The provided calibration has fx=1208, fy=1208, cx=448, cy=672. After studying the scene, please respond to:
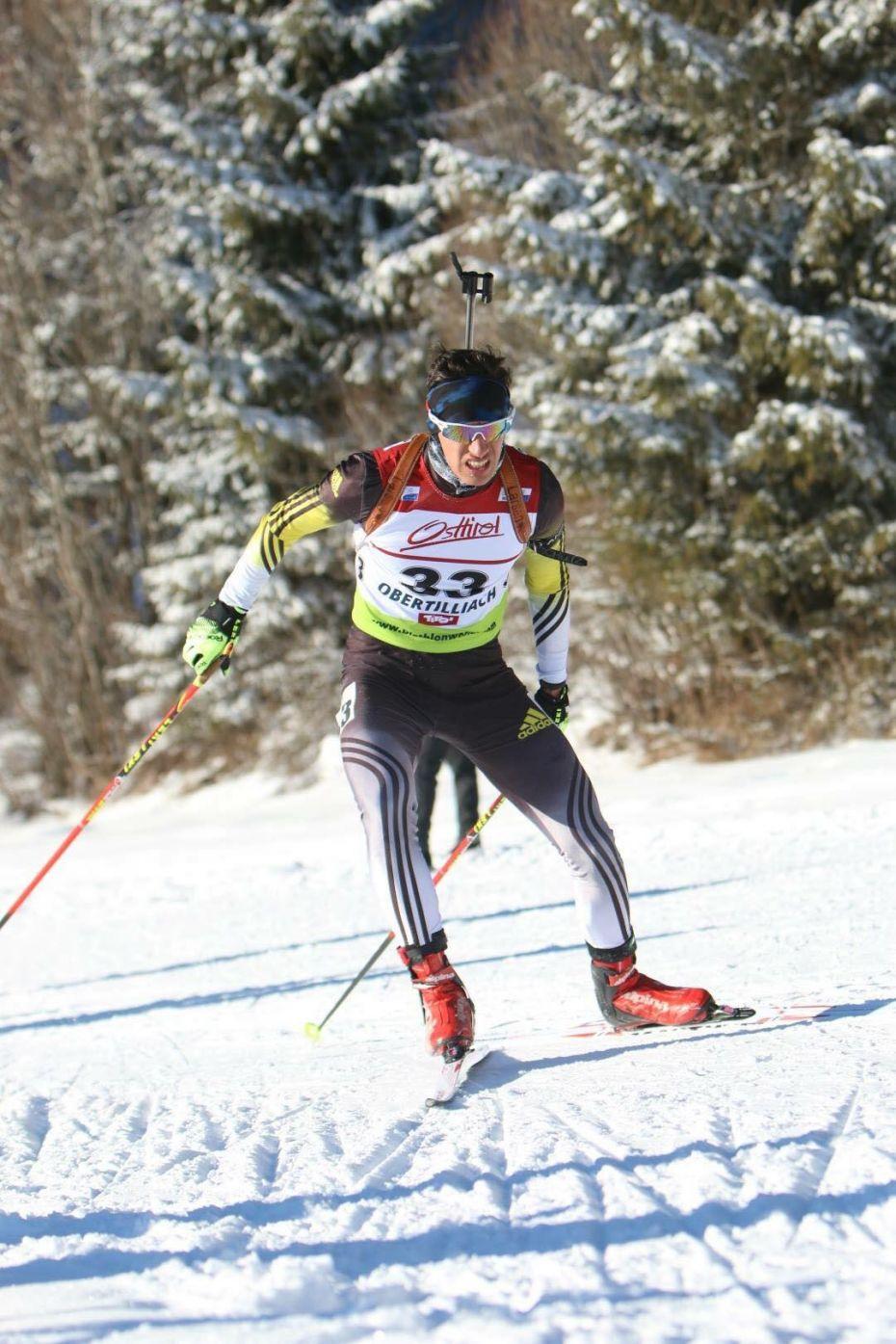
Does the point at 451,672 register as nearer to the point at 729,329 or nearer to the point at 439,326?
the point at 729,329

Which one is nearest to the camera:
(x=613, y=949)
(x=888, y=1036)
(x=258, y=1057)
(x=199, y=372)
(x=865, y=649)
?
(x=888, y=1036)

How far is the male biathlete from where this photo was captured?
3518mm

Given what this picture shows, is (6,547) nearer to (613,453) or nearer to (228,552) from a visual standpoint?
(228,552)

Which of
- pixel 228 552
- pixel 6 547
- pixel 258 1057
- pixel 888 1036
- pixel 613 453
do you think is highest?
pixel 888 1036

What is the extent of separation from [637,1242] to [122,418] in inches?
623

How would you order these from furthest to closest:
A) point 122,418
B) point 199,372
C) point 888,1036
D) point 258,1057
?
point 122,418 → point 199,372 → point 258,1057 → point 888,1036

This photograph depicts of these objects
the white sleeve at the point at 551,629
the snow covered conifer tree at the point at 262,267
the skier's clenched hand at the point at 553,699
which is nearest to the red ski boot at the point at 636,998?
the skier's clenched hand at the point at 553,699

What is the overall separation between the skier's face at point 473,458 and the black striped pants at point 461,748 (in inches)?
22.4

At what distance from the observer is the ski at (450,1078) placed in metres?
3.24

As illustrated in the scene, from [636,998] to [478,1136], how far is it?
89 cm

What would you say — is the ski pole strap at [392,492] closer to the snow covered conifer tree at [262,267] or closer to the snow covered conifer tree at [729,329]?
the snow covered conifer tree at [729,329]

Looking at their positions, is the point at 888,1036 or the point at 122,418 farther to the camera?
the point at 122,418

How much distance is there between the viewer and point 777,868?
650 centimetres

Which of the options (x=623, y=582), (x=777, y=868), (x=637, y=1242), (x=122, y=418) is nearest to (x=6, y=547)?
(x=122, y=418)
